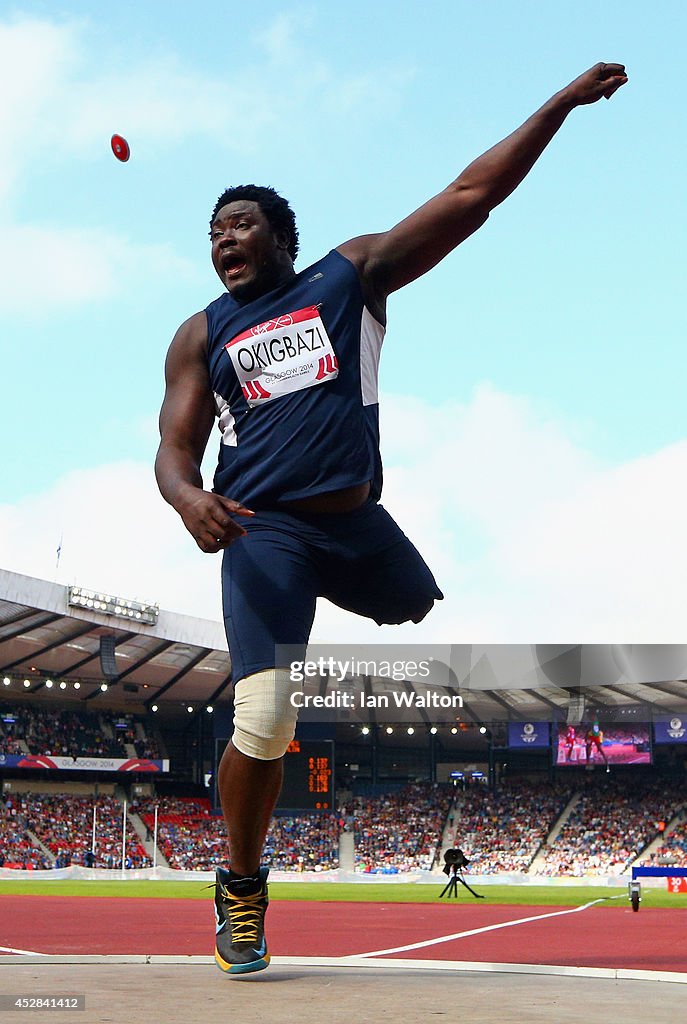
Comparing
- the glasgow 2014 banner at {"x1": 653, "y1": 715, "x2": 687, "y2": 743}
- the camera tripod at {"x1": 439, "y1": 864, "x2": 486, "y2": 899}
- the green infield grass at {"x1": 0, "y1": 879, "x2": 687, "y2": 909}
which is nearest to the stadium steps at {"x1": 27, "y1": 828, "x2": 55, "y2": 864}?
the green infield grass at {"x1": 0, "y1": 879, "x2": 687, "y2": 909}

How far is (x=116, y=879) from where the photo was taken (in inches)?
1495

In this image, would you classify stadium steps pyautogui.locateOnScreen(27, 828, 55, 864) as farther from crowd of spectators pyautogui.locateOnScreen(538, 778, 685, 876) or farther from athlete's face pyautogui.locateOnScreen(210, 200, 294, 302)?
athlete's face pyautogui.locateOnScreen(210, 200, 294, 302)

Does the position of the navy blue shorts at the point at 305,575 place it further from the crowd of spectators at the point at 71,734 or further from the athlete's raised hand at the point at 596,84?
the crowd of spectators at the point at 71,734

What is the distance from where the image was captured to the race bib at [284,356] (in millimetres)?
3789

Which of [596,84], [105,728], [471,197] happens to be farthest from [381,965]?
[105,728]

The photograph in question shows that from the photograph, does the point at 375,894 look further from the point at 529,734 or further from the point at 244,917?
the point at 244,917

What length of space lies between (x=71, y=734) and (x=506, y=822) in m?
18.7

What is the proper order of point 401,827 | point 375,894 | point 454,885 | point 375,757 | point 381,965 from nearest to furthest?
point 381,965 → point 454,885 → point 375,894 → point 401,827 → point 375,757

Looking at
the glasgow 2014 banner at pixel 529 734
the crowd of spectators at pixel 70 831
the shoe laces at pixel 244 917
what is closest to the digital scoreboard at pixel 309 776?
the crowd of spectators at pixel 70 831

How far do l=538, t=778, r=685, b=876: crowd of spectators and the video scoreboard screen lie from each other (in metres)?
9.58

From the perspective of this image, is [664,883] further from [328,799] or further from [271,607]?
[271,607]

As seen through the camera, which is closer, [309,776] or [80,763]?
[309,776]

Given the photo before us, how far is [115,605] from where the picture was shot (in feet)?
132

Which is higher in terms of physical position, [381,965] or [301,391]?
[301,391]
